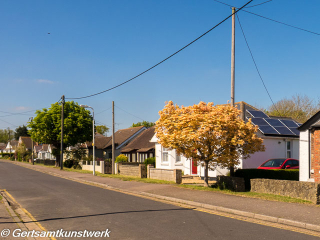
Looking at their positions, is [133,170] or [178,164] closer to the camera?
[133,170]

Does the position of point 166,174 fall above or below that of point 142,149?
below

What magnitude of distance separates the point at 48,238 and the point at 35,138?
45.6 meters

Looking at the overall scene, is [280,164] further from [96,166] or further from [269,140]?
[96,166]

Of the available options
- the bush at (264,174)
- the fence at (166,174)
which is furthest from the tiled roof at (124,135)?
the bush at (264,174)

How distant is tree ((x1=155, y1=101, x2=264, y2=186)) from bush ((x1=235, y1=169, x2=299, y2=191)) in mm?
1455

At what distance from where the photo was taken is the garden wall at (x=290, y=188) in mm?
12939

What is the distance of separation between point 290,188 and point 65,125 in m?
39.5

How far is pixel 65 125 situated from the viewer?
4900 cm

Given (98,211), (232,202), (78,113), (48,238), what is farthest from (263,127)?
(78,113)

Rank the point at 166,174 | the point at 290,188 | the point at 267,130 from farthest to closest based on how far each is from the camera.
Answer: the point at 267,130
the point at 166,174
the point at 290,188

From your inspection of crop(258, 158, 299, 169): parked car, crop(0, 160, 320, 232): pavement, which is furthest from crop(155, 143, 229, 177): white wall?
crop(0, 160, 320, 232): pavement

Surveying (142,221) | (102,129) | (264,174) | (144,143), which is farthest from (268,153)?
(102,129)

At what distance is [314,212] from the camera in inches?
432

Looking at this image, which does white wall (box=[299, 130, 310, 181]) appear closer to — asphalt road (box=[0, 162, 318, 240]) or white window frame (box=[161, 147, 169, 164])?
asphalt road (box=[0, 162, 318, 240])
